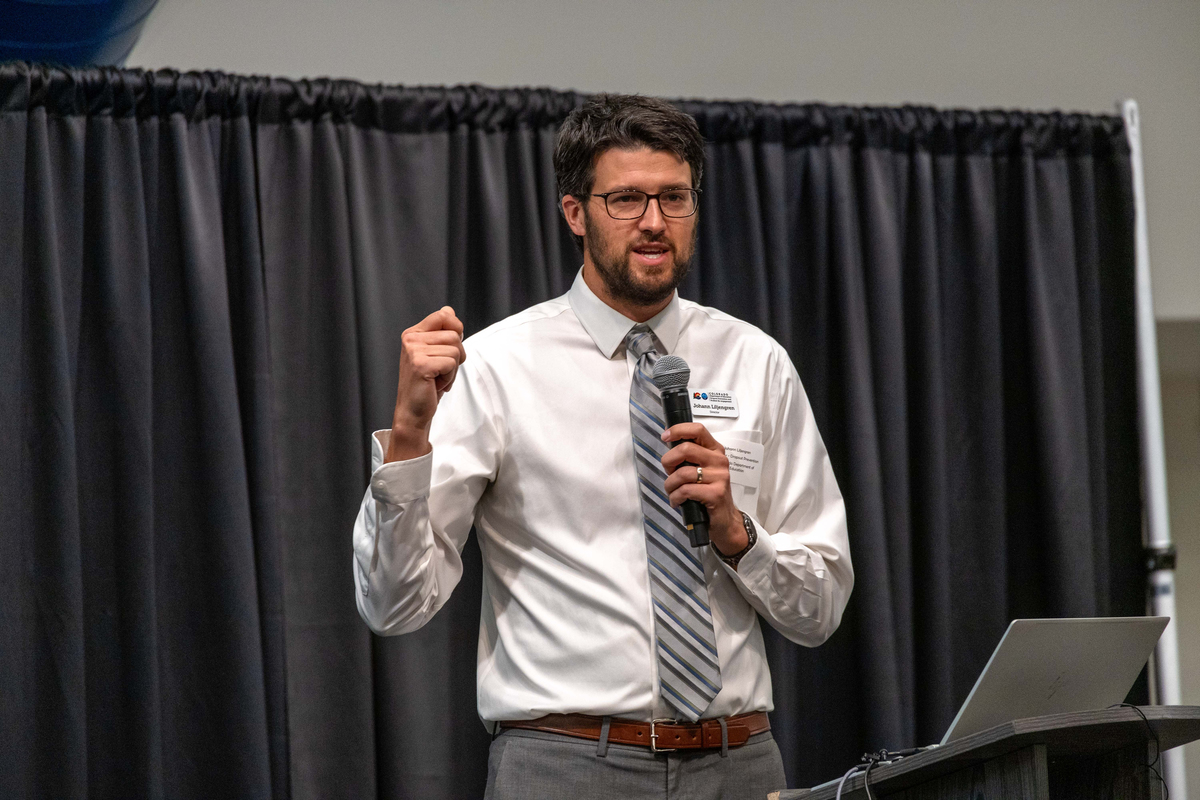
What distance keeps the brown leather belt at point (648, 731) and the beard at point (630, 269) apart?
71cm

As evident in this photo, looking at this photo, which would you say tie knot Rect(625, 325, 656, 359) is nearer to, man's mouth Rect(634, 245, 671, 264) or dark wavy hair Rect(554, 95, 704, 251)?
man's mouth Rect(634, 245, 671, 264)

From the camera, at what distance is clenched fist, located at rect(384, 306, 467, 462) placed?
5.59ft

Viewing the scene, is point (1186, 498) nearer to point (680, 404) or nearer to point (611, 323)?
point (611, 323)

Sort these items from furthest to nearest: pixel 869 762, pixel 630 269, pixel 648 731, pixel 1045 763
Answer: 1. pixel 630 269
2. pixel 648 731
3. pixel 869 762
4. pixel 1045 763

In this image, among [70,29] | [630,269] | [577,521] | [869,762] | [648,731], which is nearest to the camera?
[869,762]

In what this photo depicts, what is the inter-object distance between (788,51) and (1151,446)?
1440mm

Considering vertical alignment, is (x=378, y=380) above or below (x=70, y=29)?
below

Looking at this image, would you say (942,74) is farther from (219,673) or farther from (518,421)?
(219,673)

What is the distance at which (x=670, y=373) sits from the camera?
1869 millimetres

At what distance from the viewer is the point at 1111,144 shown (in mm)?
3215

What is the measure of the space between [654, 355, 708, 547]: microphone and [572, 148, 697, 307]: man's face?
0.54 feet

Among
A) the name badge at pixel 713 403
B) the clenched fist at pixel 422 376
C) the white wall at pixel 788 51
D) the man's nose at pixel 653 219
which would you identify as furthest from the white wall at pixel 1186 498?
the clenched fist at pixel 422 376

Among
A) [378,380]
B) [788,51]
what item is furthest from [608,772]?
[788,51]

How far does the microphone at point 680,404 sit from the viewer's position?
1.72 metres
